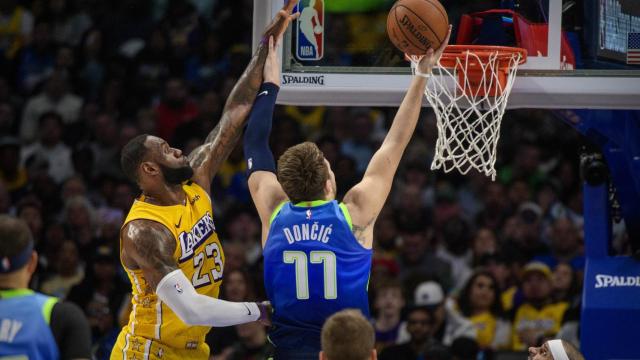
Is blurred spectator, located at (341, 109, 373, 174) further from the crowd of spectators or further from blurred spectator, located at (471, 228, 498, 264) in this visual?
blurred spectator, located at (471, 228, 498, 264)

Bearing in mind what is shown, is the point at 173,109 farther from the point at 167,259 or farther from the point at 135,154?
the point at 167,259

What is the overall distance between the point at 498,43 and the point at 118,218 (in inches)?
222

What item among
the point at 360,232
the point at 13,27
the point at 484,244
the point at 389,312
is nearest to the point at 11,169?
the point at 13,27

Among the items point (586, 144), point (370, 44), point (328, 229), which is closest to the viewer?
point (328, 229)

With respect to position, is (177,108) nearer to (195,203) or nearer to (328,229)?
(195,203)

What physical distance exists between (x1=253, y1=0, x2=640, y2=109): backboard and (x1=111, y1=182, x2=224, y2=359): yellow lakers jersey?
1373 mm

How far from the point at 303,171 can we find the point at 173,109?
24.1 feet

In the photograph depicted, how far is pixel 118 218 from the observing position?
37.8 feet

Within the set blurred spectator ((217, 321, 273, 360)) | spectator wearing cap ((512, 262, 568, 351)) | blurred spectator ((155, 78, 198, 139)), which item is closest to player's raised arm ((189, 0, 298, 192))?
blurred spectator ((217, 321, 273, 360))

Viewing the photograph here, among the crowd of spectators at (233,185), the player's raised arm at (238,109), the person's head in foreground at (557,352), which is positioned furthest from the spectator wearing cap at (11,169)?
the person's head in foreground at (557,352)

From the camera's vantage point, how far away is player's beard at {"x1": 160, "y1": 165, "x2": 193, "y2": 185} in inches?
246

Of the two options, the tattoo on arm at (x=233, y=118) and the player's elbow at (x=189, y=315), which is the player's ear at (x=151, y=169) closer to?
the tattoo on arm at (x=233, y=118)

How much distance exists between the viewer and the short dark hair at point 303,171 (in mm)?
5695

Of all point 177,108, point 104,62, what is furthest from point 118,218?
point 104,62
